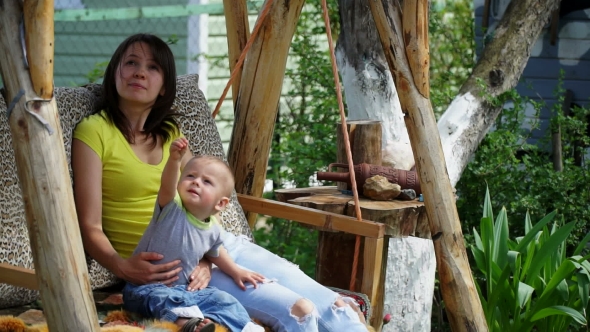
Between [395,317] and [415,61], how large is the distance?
1499mm

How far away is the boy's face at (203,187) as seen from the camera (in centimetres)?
269

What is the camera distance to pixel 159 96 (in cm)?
319

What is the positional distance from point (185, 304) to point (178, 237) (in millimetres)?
219

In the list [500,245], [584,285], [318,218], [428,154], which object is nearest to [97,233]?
[318,218]

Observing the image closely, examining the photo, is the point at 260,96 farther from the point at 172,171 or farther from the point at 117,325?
the point at 117,325

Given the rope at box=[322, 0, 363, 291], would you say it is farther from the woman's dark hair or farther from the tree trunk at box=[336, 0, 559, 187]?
the tree trunk at box=[336, 0, 559, 187]

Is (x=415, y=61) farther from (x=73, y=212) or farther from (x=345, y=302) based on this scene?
(x=73, y=212)

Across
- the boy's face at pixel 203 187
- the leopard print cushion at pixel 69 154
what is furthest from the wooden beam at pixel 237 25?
the boy's face at pixel 203 187

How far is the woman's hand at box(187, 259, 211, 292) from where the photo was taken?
8.91ft

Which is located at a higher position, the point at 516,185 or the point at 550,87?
the point at 550,87

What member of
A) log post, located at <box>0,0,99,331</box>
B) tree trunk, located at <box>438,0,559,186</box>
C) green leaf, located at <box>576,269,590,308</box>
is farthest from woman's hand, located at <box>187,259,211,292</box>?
tree trunk, located at <box>438,0,559,186</box>

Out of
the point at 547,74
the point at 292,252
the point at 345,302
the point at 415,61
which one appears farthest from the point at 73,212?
the point at 547,74

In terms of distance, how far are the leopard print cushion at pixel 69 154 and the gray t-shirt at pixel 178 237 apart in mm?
394

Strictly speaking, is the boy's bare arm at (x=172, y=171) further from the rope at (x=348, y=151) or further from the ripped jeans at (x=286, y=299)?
the rope at (x=348, y=151)
